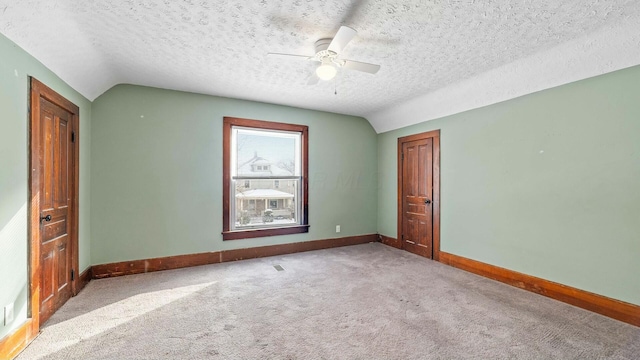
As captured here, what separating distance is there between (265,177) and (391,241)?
8.68 feet

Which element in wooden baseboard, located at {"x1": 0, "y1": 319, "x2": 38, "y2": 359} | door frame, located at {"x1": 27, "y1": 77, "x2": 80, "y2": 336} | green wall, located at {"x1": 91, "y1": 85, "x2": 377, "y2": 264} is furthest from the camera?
green wall, located at {"x1": 91, "y1": 85, "x2": 377, "y2": 264}

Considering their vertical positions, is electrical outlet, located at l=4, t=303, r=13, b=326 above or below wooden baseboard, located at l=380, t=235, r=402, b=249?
above

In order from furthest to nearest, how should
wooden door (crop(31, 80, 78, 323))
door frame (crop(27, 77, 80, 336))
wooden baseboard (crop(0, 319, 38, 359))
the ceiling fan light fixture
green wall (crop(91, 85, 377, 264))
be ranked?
green wall (crop(91, 85, 377, 264)) → the ceiling fan light fixture → wooden door (crop(31, 80, 78, 323)) → door frame (crop(27, 77, 80, 336)) → wooden baseboard (crop(0, 319, 38, 359))

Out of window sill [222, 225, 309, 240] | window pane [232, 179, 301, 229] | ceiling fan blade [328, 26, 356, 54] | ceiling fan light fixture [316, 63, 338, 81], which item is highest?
ceiling fan blade [328, 26, 356, 54]

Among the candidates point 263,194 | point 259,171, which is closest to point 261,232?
point 263,194

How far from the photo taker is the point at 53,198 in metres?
2.60

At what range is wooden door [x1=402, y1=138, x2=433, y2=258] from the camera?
4492mm

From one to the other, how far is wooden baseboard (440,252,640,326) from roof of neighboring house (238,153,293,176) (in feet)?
10.0

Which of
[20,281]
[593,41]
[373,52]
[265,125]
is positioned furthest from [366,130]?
[20,281]

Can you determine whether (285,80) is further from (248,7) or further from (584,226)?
(584,226)

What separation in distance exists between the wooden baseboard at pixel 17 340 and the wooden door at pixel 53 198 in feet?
0.78

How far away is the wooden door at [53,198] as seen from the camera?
2.31 m

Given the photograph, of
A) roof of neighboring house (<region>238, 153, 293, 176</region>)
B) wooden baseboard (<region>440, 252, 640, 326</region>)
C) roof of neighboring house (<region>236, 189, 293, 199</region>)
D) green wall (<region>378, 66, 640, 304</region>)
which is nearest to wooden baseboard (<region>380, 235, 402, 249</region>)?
green wall (<region>378, 66, 640, 304</region>)

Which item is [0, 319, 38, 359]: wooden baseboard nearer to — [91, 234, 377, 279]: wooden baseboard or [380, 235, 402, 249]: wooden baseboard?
[91, 234, 377, 279]: wooden baseboard
